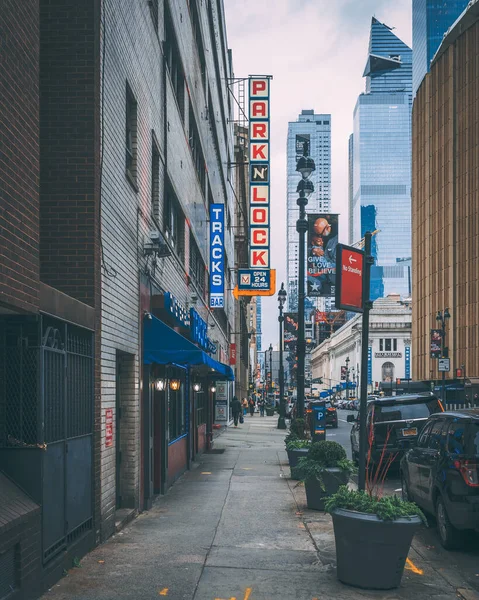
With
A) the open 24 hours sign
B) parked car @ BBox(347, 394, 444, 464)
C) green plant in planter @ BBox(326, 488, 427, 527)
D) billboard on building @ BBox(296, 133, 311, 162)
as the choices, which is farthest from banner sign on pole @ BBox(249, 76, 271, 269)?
green plant in planter @ BBox(326, 488, 427, 527)

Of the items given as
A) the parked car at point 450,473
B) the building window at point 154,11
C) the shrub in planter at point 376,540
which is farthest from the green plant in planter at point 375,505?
the building window at point 154,11

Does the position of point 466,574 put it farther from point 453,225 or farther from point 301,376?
point 453,225

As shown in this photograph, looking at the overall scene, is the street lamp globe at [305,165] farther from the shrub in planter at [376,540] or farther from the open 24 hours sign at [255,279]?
the open 24 hours sign at [255,279]

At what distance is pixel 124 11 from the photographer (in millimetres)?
11906

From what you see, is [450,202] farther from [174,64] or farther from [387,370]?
[387,370]

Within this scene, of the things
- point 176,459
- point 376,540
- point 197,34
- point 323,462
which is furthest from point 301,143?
point 376,540

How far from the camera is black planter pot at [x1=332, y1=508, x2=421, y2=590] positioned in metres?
7.96

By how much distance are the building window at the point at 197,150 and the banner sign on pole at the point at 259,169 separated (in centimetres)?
698

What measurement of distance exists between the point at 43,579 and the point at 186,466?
1294 cm

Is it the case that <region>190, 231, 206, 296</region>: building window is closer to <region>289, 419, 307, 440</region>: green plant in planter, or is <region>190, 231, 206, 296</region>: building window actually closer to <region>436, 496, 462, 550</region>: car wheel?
<region>289, 419, 307, 440</region>: green plant in planter

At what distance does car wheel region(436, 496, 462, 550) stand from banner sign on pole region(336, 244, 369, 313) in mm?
3346

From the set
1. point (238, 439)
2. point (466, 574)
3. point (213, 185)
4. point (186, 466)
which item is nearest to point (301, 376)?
point (186, 466)

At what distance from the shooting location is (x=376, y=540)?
7984 millimetres

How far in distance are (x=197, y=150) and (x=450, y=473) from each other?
60.0 ft
